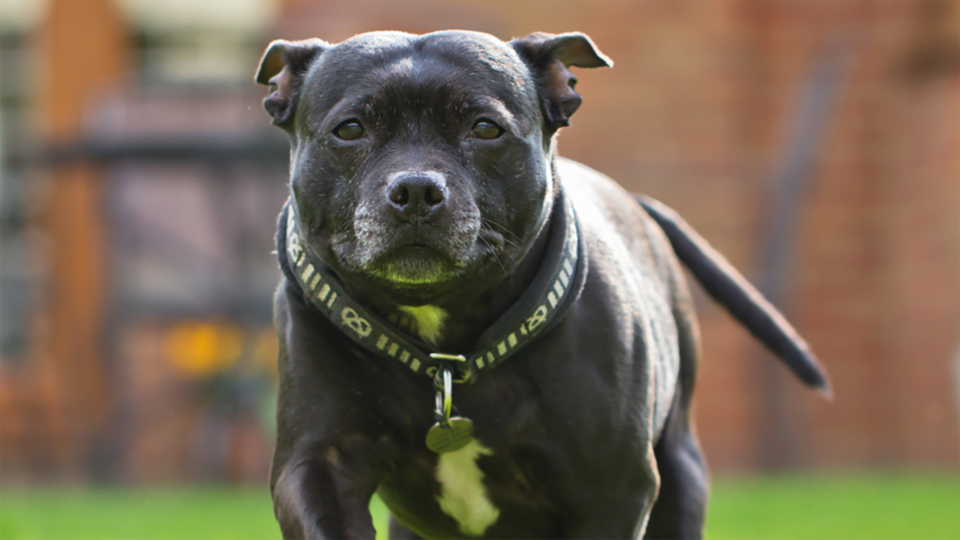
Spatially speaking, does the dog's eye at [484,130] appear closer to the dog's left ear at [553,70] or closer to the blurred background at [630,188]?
the dog's left ear at [553,70]

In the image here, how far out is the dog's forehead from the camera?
2.71 meters

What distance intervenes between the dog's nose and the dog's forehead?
252 mm

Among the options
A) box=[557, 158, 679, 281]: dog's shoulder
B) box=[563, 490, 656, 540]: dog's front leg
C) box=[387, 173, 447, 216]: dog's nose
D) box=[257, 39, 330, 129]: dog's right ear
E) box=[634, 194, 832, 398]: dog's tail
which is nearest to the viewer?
box=[387, 173, 447, 216]: dog's nose

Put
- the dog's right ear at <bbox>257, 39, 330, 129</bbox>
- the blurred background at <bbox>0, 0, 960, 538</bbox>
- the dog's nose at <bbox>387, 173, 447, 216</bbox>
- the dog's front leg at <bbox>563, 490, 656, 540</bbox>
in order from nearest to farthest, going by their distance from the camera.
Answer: the dog's nose at <bbox>387, 173, 447, 216</bbox>, the dog's front leg at <bbox>563, 490, 656, 540</bbox>, the dog's right ear at <bbox>257, 39, 330, 129</bbox>, the blurred background at <bbox>0, 0, 960, 538</bbox>

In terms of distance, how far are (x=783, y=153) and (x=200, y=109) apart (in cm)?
510

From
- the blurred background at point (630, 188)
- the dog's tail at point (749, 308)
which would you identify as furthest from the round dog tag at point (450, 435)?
the blurred background at point (630, 188)

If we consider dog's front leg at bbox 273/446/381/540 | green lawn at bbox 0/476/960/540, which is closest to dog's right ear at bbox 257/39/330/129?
dog's front leg at bbox 273/446/381/540

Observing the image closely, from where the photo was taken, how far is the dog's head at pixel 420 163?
2588mm

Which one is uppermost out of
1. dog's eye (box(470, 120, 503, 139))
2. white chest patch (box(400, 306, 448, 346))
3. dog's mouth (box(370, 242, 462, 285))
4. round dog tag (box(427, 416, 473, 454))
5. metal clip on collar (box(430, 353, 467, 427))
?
dog's eye (box(470, 120, 503, 139))

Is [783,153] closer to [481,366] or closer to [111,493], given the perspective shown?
[111,493]

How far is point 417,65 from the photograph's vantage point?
107 inches

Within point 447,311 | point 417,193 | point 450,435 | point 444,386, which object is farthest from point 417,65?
point 450,435

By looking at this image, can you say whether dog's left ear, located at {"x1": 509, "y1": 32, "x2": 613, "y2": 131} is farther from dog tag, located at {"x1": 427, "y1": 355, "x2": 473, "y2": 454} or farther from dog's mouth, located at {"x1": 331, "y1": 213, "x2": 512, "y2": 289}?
dog tag, located at {"x1": 427, "y1": 355, "x2": 473, "y2": 454}

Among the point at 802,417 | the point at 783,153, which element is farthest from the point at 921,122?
the point at 802,417
